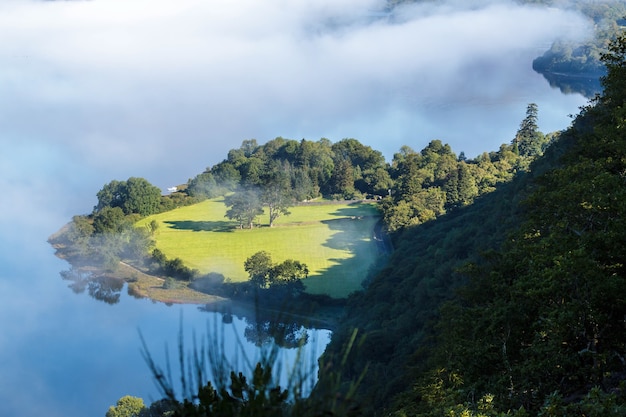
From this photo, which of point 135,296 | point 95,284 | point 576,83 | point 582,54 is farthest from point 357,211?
point 582,54

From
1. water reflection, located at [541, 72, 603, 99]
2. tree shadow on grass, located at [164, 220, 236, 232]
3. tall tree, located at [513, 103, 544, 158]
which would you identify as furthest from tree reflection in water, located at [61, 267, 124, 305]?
water reflection, located at [541, 72, 603, 99]

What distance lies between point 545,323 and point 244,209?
2870 cm

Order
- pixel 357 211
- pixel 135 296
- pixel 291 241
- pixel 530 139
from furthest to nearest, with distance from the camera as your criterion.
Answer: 1. pixel 530 139
2. pixel 357 211
3. pixel 291 241
4. pixel 135 296

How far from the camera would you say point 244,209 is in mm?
36688

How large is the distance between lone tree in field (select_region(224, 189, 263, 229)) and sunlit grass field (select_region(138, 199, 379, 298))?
2.01 ft

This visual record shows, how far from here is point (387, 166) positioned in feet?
153

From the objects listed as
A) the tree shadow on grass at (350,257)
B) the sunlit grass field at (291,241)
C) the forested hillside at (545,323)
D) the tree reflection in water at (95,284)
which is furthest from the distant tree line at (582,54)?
the forested hillside at (545,323)

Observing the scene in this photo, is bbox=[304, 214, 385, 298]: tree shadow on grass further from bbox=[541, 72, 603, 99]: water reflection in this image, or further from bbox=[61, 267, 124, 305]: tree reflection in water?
bbox=[541, 72, 603, 99]: water reflection

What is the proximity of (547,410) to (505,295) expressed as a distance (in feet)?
13.0

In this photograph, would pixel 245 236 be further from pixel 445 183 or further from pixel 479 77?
pixel 479 77

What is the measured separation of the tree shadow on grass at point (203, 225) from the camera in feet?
122

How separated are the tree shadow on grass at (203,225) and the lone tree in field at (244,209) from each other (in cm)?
84

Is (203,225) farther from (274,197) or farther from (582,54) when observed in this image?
(582,54)

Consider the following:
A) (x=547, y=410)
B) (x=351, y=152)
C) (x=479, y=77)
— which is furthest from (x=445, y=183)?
(x=479, y=77)
